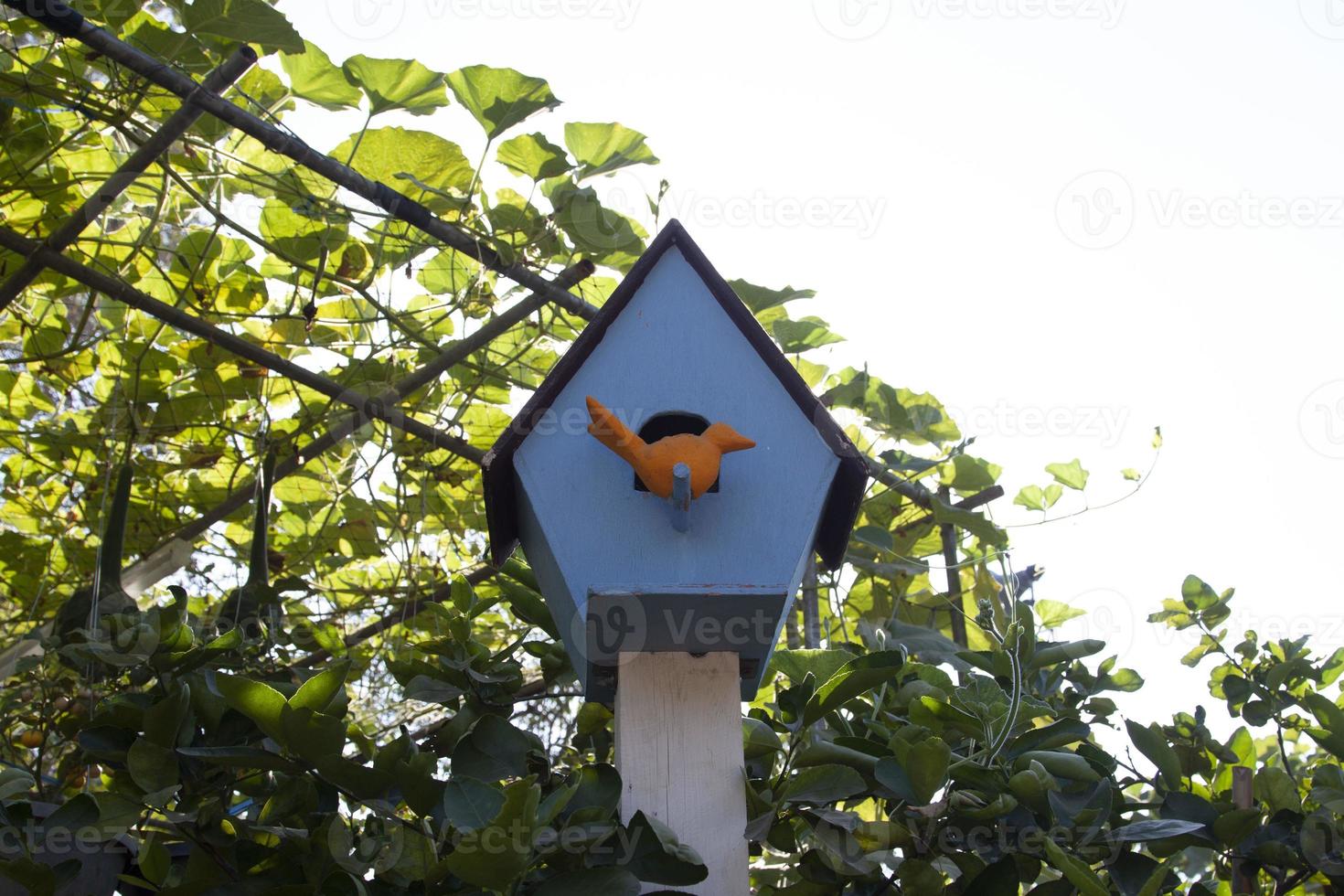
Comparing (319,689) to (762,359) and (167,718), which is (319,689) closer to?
(167,718)

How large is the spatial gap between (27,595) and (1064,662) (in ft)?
7.84

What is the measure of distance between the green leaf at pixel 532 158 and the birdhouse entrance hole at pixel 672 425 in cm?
91

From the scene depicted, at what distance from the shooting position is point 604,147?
2139 mm

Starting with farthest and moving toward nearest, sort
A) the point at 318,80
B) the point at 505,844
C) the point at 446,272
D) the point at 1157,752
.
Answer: the point at 446,272
the point at 318,80
the point at 1157,752
the point at 505,844

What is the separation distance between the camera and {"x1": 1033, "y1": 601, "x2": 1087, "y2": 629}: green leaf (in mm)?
2260

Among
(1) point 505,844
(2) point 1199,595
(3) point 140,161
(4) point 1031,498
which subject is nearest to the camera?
(1) point 505,844

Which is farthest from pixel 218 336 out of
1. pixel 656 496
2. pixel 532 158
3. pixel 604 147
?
pixel 656 496

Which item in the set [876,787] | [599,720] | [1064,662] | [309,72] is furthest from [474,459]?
[876,787]

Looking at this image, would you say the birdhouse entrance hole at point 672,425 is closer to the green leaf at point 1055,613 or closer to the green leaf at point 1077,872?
the green leaf at point 1077,872

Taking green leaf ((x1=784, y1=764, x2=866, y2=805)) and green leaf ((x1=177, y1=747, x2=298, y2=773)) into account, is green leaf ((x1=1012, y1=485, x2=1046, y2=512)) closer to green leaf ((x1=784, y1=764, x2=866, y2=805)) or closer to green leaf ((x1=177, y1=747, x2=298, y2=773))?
green leaf ((x1=784, y1=764, x2=866, y2=805))

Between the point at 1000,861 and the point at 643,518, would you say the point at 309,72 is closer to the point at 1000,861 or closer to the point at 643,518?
the point at 643,518

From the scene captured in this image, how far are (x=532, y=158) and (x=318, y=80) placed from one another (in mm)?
425

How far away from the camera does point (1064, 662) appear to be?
5.36 ft

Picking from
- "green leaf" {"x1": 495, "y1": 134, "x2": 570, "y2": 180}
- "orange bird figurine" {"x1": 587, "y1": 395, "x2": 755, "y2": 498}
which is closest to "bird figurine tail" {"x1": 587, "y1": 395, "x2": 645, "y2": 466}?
"orange bird figurine" {"x1": 587, "y1": 395, "x2": 755, "y2": 498}
